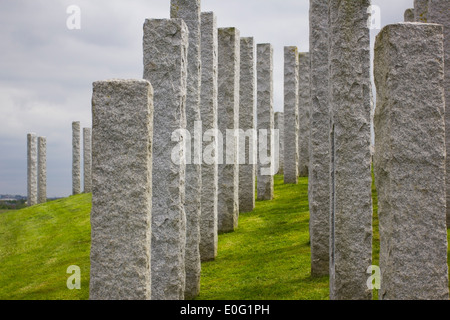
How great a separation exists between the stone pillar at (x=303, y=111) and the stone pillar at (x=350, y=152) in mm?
9469

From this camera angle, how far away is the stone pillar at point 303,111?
1605 centimetres

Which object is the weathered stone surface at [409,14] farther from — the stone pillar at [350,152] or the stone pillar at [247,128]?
the stone pillar at [350,152]

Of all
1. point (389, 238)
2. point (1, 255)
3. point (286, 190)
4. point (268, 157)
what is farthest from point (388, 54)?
point (1, 255)

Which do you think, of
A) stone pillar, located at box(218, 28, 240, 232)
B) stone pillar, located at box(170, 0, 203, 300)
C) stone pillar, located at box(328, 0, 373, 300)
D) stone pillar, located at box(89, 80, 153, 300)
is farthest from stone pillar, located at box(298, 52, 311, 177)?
stone pillar, located at box(89, 80, 153, 300)

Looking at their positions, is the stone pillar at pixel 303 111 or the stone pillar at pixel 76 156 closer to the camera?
the stone pillar at pixel 303 111

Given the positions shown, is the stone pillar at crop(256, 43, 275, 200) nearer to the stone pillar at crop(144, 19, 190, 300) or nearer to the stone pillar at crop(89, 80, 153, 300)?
the stone pillar at crop(144, 19, 190, 300)

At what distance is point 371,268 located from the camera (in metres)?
6.03

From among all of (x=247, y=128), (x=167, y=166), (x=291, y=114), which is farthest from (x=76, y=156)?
(x=167, y=166)

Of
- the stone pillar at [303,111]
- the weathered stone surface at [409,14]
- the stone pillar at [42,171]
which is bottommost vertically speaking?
the stone pillar at [42,171]

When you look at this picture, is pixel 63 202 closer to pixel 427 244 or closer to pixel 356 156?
pixel 356 156

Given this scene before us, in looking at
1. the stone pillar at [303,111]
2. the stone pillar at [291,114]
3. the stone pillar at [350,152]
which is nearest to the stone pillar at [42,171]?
the stone pillar at [303,111]

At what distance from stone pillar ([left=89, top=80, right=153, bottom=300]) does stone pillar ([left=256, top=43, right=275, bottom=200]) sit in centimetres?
998

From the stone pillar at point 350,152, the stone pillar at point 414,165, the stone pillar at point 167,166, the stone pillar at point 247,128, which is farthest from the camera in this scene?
the stone pillar at point 247,128

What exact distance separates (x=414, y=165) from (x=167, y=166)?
2.86 metres
